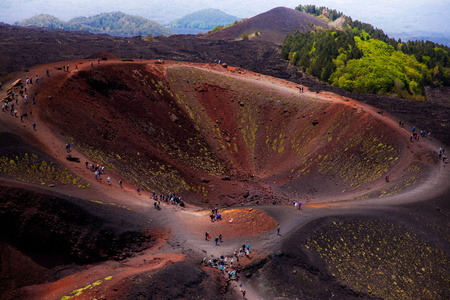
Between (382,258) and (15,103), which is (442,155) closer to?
(382,258)

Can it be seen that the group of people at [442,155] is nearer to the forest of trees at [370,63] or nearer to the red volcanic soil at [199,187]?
the red volcanic soil at [199,187]

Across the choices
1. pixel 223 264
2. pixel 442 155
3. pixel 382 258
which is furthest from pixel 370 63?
pixel 223 264

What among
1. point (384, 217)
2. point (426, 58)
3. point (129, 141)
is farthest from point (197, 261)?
point (426, 58)

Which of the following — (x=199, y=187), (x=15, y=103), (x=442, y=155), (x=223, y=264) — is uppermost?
(x=15, y=103)

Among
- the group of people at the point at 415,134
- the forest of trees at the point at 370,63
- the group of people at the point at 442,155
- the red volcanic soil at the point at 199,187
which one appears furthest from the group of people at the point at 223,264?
the forest of trees at the point at 370,63

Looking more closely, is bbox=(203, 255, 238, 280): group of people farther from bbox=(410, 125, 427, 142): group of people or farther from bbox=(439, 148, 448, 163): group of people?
bbox=(410, 125, 427, 142): group of people

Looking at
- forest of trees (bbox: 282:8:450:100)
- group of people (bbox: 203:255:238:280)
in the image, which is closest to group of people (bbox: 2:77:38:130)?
group of people (bbox: 203:255:238:280)
